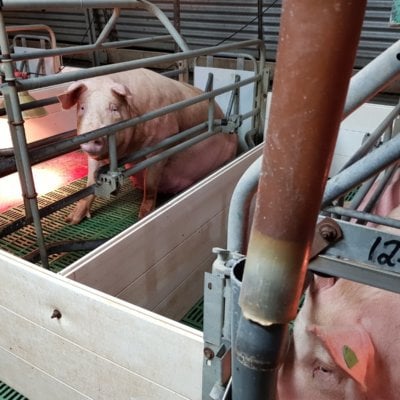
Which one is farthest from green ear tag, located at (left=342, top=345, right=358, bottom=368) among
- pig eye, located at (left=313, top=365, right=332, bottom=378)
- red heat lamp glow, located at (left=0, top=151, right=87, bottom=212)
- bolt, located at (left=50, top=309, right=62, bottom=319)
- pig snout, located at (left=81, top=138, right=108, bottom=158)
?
red heat lamp glow, located at (left=0, top=151, right=87, bottom=212)

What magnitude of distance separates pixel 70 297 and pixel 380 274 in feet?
2.97

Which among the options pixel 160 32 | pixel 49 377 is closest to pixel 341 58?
pixel 49 377

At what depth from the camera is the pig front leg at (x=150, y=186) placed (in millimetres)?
3002

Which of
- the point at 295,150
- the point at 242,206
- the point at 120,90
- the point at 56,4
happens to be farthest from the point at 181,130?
the point at 295,150

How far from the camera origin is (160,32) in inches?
279

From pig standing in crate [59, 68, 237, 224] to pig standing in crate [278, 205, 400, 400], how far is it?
1.58 meters

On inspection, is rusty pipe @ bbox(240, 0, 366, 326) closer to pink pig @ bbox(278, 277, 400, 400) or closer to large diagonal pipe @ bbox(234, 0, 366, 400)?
large diagonal pipe @ bbox(234, 0, 366, 400)

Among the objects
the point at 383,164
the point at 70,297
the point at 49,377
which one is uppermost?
the point at 383,164

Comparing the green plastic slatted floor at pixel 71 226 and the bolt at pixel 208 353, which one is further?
the green plastic slatted floor at pixel 71 226

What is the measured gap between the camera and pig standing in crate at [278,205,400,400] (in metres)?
1.01

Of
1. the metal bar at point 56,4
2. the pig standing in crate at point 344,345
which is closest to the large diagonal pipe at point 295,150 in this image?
the pig standing in crate at point 344,345

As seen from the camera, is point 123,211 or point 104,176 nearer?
point 104,176

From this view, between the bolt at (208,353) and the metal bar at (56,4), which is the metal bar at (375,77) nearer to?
the bolt at (208,353)

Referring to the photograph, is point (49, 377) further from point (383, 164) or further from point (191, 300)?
point (383, 164)
